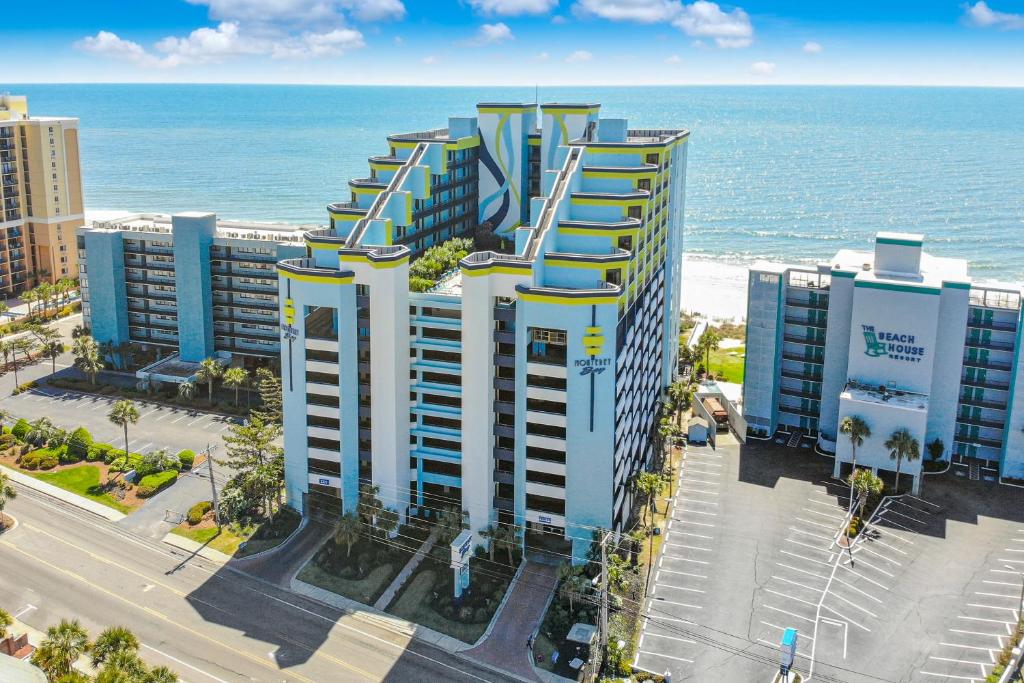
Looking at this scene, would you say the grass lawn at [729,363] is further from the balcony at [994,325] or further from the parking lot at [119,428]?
the parking lot at [119,428]

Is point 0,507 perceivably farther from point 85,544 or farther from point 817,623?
point 817,623

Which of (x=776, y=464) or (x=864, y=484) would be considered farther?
(x=776, y=464)

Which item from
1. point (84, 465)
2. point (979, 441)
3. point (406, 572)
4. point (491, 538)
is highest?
point (979, 441)

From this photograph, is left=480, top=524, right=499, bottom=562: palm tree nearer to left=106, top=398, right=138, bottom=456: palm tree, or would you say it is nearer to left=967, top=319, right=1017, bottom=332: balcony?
left=106, top=398, right=138, bottom=456: palm tree

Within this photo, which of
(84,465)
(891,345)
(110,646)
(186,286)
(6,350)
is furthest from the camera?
(186,286)

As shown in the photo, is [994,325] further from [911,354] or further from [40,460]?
[40,460]

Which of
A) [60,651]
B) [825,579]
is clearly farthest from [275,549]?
[825,579]

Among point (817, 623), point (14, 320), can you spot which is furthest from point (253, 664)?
point (14, 320)
